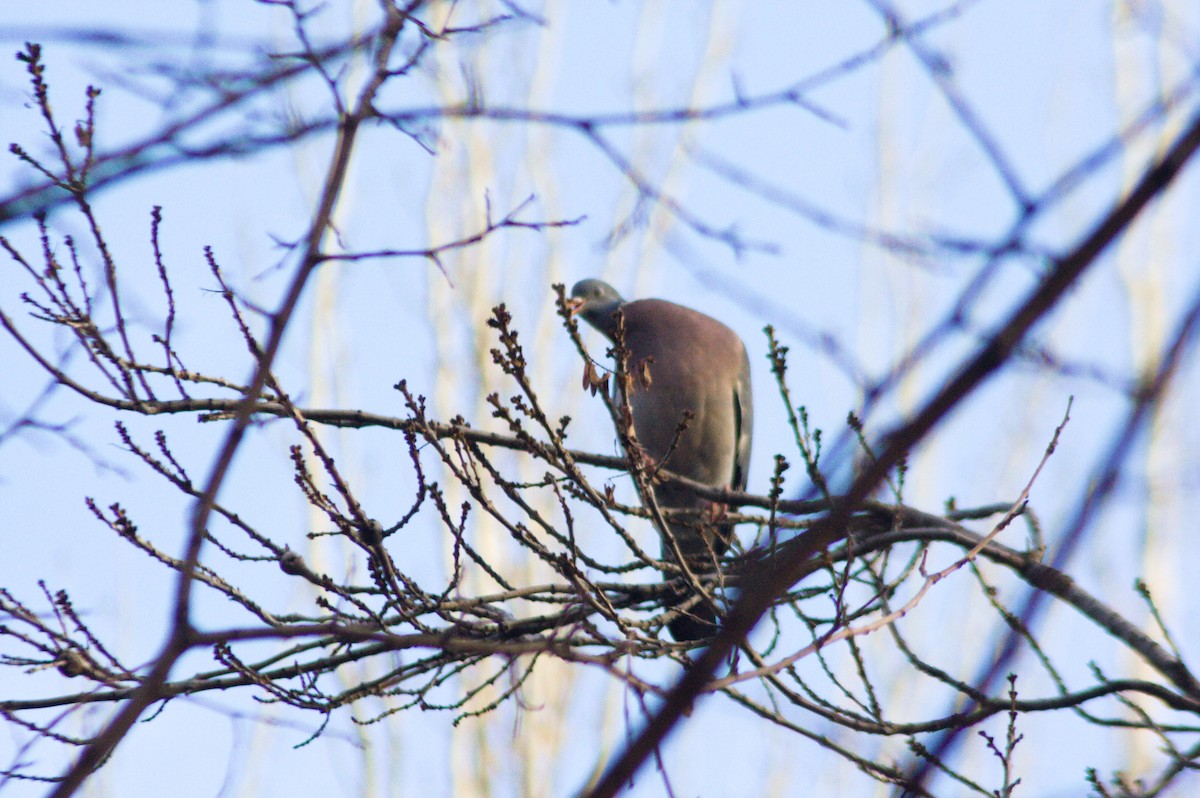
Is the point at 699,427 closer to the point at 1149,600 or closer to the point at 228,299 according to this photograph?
the point at 1149,600

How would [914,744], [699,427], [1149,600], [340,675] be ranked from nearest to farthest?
[914,744] < [1149,600] < [699,427] < [340,675]

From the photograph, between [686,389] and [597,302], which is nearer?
[686,389]

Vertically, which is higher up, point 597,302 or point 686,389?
point 597,302

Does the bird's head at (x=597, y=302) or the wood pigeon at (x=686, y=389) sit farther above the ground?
the bird's head at (x=597, y=302)

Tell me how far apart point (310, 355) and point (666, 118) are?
753cm

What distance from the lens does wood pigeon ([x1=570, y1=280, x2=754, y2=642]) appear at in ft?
13.8

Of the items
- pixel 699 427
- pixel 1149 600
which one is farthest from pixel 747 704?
pixel 699 427

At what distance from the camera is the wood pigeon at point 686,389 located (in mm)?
4207

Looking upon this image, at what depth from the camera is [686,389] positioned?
13.8ft

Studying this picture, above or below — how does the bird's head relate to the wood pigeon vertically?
above

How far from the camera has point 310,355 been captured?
924 centimetres

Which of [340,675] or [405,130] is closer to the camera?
[405,130]

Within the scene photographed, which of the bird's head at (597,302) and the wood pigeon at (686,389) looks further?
the bird's head at (597,302)

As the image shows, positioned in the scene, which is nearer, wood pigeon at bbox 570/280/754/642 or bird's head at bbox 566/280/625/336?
wood pigeon at bbox 570/280/754/642
